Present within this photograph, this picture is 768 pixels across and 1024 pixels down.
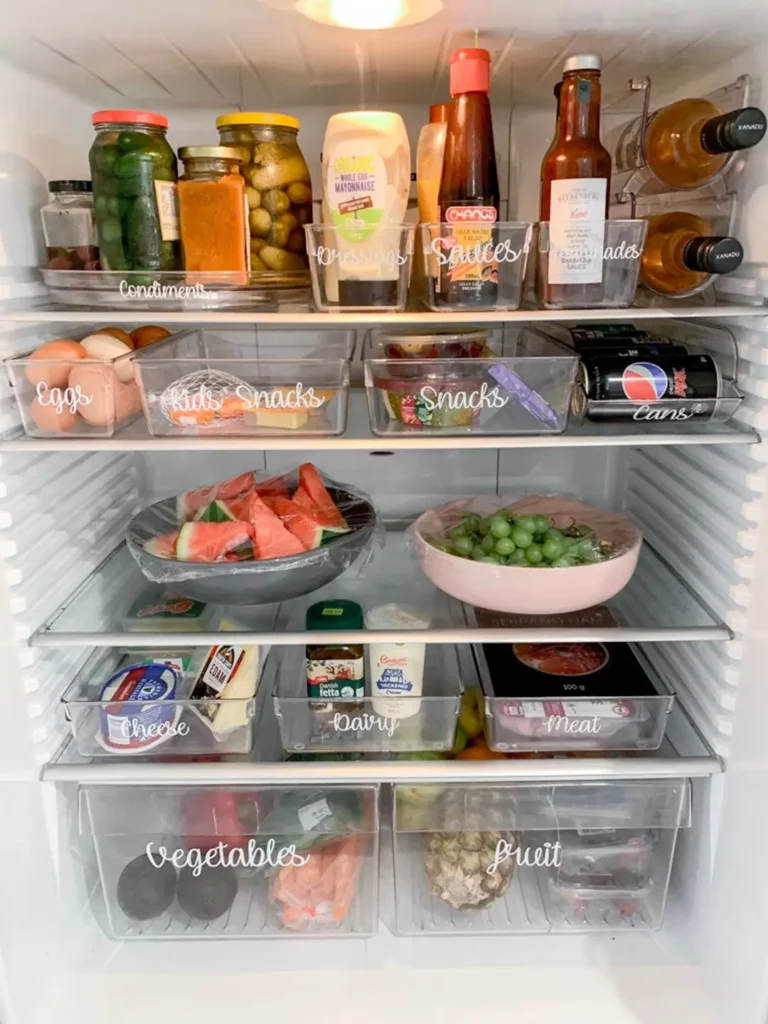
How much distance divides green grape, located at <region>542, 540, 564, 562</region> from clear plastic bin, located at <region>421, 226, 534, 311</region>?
328mm

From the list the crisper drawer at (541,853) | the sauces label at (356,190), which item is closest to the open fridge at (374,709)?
the crisper drawer at (541,853)

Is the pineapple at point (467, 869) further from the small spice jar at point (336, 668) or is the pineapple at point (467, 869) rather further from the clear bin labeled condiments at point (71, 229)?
the clear bin labeled condiments at point (71, 229)

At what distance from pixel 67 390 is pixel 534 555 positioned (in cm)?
65

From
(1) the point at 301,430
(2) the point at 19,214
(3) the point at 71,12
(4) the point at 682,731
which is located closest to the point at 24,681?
(1) the point at 301,430

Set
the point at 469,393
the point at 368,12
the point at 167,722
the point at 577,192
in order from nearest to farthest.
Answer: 1. the point at 368,12
2. the point at 577,192
3. the point at 469,393
4. the point at 167,722

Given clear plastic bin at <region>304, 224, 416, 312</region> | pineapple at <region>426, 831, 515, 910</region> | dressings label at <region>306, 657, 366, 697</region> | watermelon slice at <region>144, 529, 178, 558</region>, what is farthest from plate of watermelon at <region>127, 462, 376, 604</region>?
pineapple at <region>426, 831, 515, 910</region>

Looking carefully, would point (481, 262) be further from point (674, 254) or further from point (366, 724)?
point (366, 724)

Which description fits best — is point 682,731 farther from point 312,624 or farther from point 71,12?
point 71,12

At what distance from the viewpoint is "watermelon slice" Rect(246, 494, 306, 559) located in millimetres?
1187

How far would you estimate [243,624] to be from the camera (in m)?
1.36

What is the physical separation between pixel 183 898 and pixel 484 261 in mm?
1024

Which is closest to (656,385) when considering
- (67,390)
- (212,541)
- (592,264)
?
(592,264)

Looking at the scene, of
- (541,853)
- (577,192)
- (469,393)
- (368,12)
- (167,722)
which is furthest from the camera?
(541,853)

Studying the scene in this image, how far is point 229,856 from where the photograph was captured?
1233 millimetres
